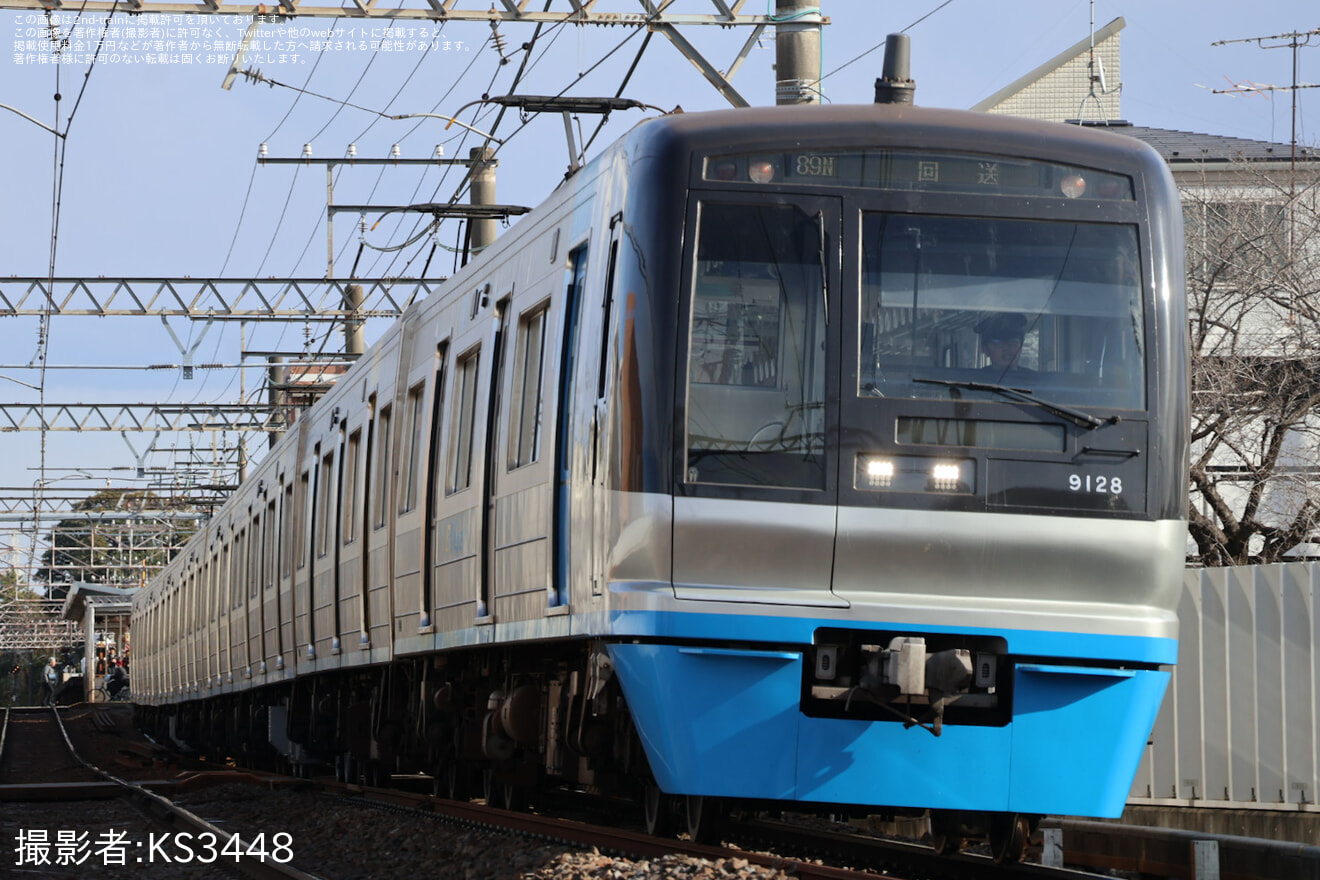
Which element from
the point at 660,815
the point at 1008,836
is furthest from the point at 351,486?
the point at 1008,836

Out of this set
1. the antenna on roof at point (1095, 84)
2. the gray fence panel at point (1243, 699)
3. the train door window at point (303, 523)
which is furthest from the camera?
the antenna on roof at point (1095, 84)

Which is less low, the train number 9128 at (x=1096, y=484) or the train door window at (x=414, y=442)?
the train door window at (x=414, y=442)

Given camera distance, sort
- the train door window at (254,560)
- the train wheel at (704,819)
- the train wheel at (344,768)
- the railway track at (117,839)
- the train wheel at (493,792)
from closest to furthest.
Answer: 1. the train wheel at (704,819)
2. the railway track at (117,839)
3. the train wheel at (493,792)
4. the train wheel at (344,768)
5. the train door window at (254,560)

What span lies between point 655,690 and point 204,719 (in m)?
22.0

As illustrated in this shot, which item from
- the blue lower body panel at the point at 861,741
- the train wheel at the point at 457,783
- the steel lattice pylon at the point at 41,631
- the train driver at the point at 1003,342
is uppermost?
the train driver at the point at 1003,342

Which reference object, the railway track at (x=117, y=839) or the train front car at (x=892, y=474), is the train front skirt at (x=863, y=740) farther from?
the railway track at (x=117, y=839)

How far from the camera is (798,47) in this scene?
41.3 ft

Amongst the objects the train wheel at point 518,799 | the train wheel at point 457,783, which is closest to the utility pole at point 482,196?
the train wheel at point 457,783

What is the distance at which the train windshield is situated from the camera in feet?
23.9

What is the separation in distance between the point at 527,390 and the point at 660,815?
214 cm

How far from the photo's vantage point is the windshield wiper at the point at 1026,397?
724 cm

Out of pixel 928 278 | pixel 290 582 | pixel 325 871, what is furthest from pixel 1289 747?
pixel 290 582

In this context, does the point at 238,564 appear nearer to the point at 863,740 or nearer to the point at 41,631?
the point at 863,740

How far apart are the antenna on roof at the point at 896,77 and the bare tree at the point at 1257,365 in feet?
35.1
